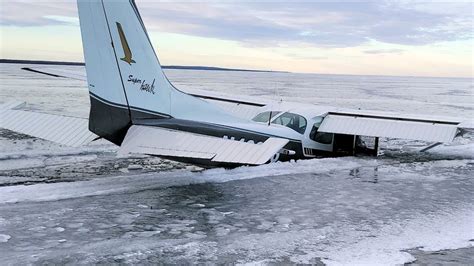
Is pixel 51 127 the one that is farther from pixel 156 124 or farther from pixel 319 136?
pixel 319 136

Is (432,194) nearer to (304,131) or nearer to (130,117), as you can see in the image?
(304,131)

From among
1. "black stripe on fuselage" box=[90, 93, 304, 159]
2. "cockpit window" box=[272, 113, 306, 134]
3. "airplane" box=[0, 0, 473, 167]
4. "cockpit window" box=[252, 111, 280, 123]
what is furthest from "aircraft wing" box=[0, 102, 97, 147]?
"cockpit window" box=[272, 113, 306, 134]

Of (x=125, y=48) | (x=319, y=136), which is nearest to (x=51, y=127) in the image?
(x=125, y=48)

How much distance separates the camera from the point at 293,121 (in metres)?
12.1

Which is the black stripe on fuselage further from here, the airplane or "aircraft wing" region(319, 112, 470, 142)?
"aircraft wing" region(319, 112, 470, 142)

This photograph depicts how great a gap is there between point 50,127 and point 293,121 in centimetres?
591

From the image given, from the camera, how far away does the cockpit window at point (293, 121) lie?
11992 mm

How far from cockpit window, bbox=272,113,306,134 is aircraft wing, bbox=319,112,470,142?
0.67 metres

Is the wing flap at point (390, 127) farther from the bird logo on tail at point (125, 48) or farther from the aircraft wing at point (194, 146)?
the bird logo on tail at point (125, 48)

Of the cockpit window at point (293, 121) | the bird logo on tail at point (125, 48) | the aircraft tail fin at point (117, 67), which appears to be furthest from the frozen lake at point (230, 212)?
the bird logo on tail at point (125, 48)

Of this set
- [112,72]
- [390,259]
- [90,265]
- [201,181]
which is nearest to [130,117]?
[112,72]

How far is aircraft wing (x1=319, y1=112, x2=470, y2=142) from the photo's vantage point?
12.5 m

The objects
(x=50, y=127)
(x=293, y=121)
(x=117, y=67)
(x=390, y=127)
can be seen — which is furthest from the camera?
(x=390, y=127)

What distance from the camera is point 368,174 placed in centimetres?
1080
